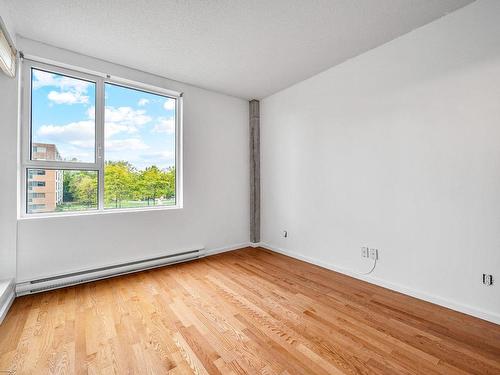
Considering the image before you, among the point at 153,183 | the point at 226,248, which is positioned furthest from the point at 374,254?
the point at 153,183

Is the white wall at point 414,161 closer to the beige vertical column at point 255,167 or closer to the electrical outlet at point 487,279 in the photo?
the electrical outlet at point 487,279

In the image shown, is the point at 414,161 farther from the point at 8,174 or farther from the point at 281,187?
the point at 8,174

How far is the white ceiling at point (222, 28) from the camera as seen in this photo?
1989mm

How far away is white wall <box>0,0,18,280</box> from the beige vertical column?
303 cm

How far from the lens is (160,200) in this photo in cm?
342

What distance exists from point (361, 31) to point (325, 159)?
144 centimetres

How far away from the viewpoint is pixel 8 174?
231cm

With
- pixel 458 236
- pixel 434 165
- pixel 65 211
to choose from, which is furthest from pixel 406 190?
Result: pixel 65 211

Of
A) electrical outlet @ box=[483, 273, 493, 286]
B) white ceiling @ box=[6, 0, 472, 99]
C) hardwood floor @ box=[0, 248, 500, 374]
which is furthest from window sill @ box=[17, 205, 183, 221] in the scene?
electrical outlet @ box=[483, 273, 493, 286]

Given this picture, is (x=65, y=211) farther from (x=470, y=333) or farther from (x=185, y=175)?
(x=470, y=333)

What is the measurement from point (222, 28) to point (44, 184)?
2.54 meters

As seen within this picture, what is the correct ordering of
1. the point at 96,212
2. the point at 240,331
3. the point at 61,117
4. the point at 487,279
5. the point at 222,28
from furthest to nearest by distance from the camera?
the point at 96,212 → the point at 61,117 → the point at 222,28 → the point at 487,279 → the point at 240,331

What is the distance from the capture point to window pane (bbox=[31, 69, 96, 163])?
102 inches

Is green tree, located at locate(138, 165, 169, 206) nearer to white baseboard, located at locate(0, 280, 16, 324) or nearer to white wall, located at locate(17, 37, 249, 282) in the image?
white wall, located at locate(17, 37, 249, 282)
